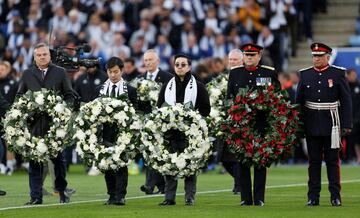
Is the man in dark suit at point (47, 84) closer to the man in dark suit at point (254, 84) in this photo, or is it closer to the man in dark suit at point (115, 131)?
the man in dark suit at point (115, 131)

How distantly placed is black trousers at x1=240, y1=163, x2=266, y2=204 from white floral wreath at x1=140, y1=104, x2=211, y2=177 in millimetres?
640

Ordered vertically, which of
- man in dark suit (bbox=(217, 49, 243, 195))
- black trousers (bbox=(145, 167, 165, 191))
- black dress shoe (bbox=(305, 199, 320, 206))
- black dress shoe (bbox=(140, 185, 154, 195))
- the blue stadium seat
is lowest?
black dress shoe (bbox=(305, 199, 320, 206))

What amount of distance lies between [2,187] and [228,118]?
20.2ft

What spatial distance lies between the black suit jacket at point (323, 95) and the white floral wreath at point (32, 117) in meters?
3.42

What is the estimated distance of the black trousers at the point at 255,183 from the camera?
741 inches

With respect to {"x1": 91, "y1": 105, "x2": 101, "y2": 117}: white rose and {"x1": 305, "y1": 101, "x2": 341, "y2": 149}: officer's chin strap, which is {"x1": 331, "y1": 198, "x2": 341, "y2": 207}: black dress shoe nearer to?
{"x1": 305, "y1": 101, "x2": 341, "y2": 149}: officer's chin strap

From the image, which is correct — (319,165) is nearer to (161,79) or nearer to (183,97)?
(183,97)

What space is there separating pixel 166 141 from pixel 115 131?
2.45ft

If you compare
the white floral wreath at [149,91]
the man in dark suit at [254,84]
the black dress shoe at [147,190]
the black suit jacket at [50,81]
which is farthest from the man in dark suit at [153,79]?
the man in dark suit at [254,84]

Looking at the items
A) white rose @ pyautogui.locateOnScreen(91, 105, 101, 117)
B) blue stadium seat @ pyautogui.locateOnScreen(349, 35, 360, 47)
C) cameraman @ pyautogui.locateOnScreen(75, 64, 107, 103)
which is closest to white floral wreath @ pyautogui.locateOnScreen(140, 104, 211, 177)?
white rose @ pyautogui.locateOnScreen(91, 105, 101, 117)

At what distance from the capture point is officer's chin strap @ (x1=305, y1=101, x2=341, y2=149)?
18.9 m

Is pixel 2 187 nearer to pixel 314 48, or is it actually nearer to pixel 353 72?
pixel 314 48

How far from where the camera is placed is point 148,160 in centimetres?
1919

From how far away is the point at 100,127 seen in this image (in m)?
19.2
